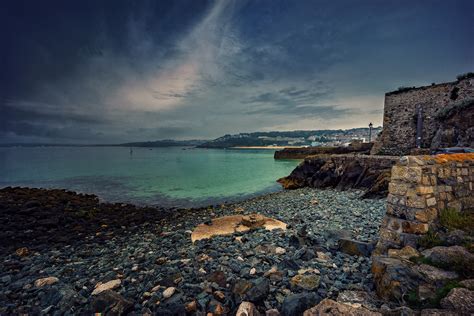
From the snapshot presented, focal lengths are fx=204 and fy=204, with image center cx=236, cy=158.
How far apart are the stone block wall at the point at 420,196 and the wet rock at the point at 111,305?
4.97m

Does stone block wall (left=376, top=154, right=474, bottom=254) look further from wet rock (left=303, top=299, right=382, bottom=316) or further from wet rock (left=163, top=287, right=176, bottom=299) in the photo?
wet rock (left=163, top=287, right=176, bottom=299)

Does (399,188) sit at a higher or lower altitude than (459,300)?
higher

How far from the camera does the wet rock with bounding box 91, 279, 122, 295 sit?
419cm

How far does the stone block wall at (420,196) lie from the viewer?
4074 mm

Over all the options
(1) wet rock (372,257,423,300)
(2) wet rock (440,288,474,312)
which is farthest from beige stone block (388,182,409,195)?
(2) wet rock (440,288,474,312)

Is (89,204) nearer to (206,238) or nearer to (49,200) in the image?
(49,200)

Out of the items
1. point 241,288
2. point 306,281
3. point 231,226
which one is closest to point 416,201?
point 306,281

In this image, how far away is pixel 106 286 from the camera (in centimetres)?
432

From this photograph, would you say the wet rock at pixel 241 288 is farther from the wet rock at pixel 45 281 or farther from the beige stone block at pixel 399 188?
the wet rock at pixel 45 281

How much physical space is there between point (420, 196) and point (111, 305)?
604 centimetres

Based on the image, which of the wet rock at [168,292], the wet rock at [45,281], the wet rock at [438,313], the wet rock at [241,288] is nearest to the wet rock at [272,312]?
the wet rock at [241,288]

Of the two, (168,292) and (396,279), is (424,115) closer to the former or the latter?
(396,279)

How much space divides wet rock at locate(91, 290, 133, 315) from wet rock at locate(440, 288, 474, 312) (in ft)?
14.3

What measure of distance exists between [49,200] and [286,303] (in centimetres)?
1760
